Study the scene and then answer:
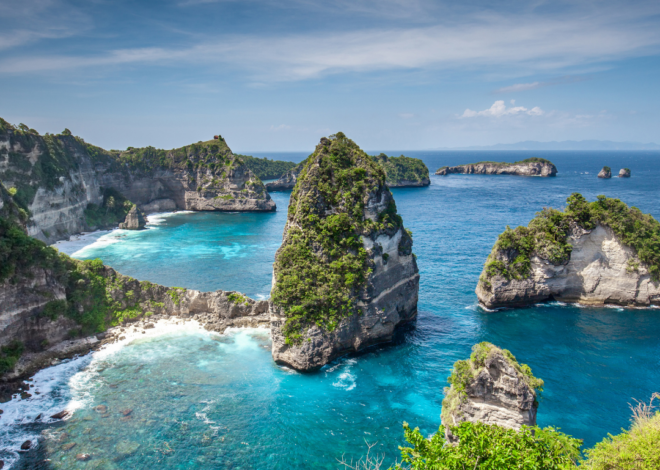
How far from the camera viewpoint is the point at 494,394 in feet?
90.5

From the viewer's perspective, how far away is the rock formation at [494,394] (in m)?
26.9

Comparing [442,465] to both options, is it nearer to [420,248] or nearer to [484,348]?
[484,348]

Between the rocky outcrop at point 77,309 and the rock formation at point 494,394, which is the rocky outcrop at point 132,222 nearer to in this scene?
the rocky outcrop at point 77,309

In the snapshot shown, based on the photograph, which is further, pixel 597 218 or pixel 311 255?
pixel 597 218

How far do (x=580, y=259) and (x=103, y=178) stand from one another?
124778 mm

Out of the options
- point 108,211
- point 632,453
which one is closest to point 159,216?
point 108,211

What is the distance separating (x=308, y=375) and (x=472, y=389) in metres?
20.3

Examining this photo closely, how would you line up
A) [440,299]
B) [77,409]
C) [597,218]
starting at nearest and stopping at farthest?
[77,409] → [597,218] → [440,299]

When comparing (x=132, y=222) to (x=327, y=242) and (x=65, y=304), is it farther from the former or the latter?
(x=327, y=242)

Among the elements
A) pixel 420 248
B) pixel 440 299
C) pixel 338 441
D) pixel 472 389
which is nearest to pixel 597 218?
pixel 440 299

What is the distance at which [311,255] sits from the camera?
4728cm

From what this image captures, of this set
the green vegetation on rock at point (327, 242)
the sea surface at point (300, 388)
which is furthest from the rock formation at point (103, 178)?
the green vegetation on rock at point (327, 242)

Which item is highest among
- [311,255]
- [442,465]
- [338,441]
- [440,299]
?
[311,255]

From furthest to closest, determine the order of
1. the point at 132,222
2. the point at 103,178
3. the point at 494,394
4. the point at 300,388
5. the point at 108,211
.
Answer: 1. the point at 103,178
2. the point at 108,211
3. the point at 132,222
4. the point at 300,388
5. the point at 494,394
